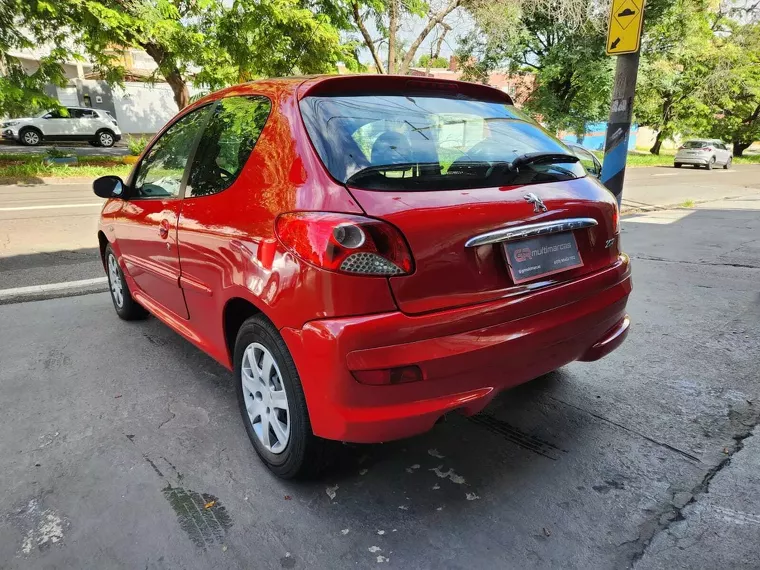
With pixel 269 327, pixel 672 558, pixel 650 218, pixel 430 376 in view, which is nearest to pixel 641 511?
pixel 672 558

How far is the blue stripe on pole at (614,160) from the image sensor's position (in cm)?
556

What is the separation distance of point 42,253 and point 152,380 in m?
4.32

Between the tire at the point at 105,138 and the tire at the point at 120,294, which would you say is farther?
the tire at the point at 105,138

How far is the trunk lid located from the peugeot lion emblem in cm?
1

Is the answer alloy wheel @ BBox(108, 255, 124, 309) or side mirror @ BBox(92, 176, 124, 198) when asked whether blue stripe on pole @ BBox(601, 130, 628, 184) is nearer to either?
side mirror @ BBox(92, 176, 124, 198)

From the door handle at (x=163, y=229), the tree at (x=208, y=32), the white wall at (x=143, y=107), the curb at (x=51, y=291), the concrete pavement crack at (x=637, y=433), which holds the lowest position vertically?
the curb at (x=51, y=291)

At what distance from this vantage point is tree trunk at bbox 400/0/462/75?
715 inches

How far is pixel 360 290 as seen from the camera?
1.84 meters

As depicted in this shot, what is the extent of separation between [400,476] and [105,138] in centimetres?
2523

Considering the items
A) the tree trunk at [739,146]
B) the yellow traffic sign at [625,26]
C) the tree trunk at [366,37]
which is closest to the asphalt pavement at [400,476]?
the yellow traffic sign at [625,26]

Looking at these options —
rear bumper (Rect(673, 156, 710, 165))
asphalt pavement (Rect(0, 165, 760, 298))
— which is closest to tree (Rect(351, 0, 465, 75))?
asphalt pavement (Rect(0, 165, 760, 298))

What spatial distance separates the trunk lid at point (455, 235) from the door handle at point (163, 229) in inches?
58.9

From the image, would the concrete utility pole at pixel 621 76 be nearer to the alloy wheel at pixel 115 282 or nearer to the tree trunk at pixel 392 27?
the alloy wheel at pixel 115 282

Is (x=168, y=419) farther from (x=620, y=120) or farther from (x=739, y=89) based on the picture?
(x=739, y=89)
